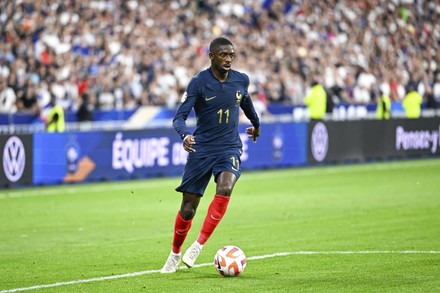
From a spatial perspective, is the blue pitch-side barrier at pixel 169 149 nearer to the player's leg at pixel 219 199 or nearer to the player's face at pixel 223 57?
the player's leg at pixel 219 199

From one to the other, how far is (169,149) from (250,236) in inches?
396

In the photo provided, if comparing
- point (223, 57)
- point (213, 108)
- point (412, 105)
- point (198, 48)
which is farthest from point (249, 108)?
point (198, 48)

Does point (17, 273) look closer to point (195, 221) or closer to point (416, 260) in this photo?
point (416, 260)

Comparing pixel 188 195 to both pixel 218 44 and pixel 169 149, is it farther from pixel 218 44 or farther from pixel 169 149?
pixel 169 149

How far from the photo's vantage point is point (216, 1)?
35.7 metres

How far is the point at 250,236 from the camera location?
13969 mm

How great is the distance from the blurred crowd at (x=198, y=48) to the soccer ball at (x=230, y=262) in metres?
15.4

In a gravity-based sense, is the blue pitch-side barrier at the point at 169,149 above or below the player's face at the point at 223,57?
below

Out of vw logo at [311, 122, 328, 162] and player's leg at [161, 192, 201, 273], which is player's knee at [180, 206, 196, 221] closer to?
player's leg at [161, 192, 201, 273]

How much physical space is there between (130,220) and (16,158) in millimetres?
4947

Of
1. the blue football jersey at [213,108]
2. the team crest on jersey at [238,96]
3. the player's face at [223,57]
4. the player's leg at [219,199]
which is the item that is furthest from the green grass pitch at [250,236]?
the player's face at [223,57]

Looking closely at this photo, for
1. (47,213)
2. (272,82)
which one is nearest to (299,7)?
(272,82)

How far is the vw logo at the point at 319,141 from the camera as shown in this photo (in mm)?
27000

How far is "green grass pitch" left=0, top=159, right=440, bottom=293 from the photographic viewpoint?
9875 mm
